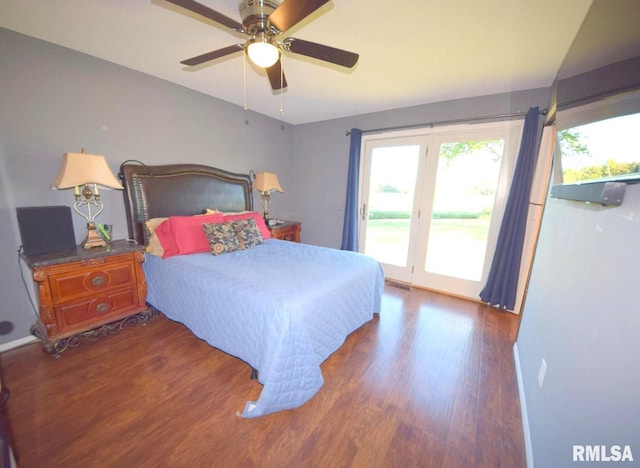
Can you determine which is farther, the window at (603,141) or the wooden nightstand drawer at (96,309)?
the wooden nightstand drawer at (96,309)

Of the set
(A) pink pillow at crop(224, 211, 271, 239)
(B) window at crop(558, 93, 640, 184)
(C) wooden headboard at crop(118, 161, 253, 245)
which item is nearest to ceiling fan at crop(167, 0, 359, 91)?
(B) window at crop(558, 93, 640, 184)

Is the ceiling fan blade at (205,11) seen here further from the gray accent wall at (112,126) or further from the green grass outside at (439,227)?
the green grass outside at (439,227)

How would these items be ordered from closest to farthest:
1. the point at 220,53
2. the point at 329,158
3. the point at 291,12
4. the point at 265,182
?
the point at 291,12
the point at 220,53
the point at 265,182
the point at 329,158

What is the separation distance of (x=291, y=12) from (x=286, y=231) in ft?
9.59

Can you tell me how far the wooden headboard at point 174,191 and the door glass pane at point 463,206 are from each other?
2.84m

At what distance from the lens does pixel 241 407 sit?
154 cm

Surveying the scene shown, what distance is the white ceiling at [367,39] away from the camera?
1.56 metres

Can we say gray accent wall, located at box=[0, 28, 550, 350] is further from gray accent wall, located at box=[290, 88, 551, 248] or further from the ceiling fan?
the ceiling fan

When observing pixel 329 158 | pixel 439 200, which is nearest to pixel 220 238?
pixel 329 158

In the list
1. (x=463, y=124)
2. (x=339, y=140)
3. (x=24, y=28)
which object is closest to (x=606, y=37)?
(x=463, y=124)

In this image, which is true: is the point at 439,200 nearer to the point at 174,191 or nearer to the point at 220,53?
the point at 220,53

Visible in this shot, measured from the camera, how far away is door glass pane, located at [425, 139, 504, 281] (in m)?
2.95

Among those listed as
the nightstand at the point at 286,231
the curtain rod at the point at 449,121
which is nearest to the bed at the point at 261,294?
the nightstand at the point at 286,231

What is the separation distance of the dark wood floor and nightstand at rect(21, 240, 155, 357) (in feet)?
0.51
